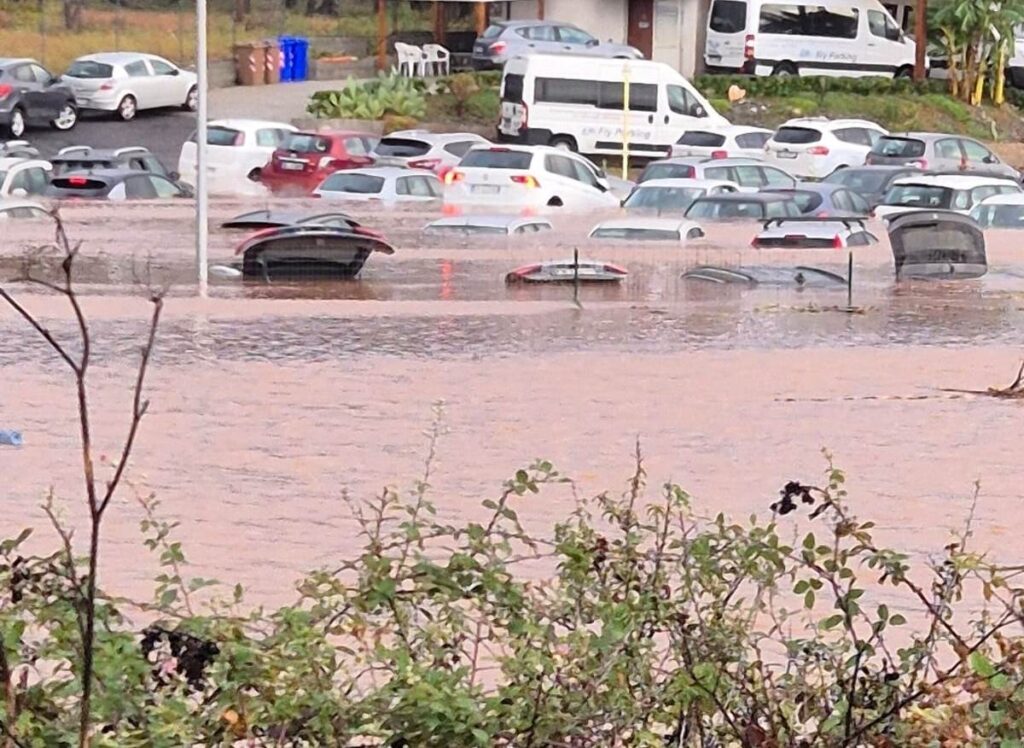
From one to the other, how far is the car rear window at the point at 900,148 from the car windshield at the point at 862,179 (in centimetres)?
286

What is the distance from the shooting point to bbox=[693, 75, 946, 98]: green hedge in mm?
44469

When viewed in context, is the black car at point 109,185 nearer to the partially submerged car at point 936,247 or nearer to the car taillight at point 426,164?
the car taillight at point 426,164

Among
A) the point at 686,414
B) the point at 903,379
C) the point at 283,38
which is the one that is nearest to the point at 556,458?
the point at 686,414

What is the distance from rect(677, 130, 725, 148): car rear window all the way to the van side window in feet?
3.93

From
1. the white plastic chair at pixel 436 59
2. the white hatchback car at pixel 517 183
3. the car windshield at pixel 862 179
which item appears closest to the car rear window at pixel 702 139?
the car windshield at pixel 862 179

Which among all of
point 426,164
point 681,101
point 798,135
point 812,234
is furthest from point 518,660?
point 681,101

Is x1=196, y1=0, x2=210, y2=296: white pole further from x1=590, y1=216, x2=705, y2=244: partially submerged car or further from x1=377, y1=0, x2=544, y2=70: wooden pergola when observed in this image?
x1=377, y1=0, x2=544, y2=70: wooden pergola

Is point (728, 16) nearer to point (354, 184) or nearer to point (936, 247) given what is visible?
point (354, 184)

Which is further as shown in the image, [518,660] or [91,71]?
[91,71]

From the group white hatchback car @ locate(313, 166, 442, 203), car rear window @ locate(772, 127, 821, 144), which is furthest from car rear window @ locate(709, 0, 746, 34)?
white hatchback car @ locate(313, 166, 442, 203)

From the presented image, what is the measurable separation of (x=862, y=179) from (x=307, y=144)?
9.10m

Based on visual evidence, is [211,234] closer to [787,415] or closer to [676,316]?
[676,316]

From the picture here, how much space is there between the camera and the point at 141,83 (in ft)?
134

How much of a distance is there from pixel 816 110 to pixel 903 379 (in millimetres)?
27208
